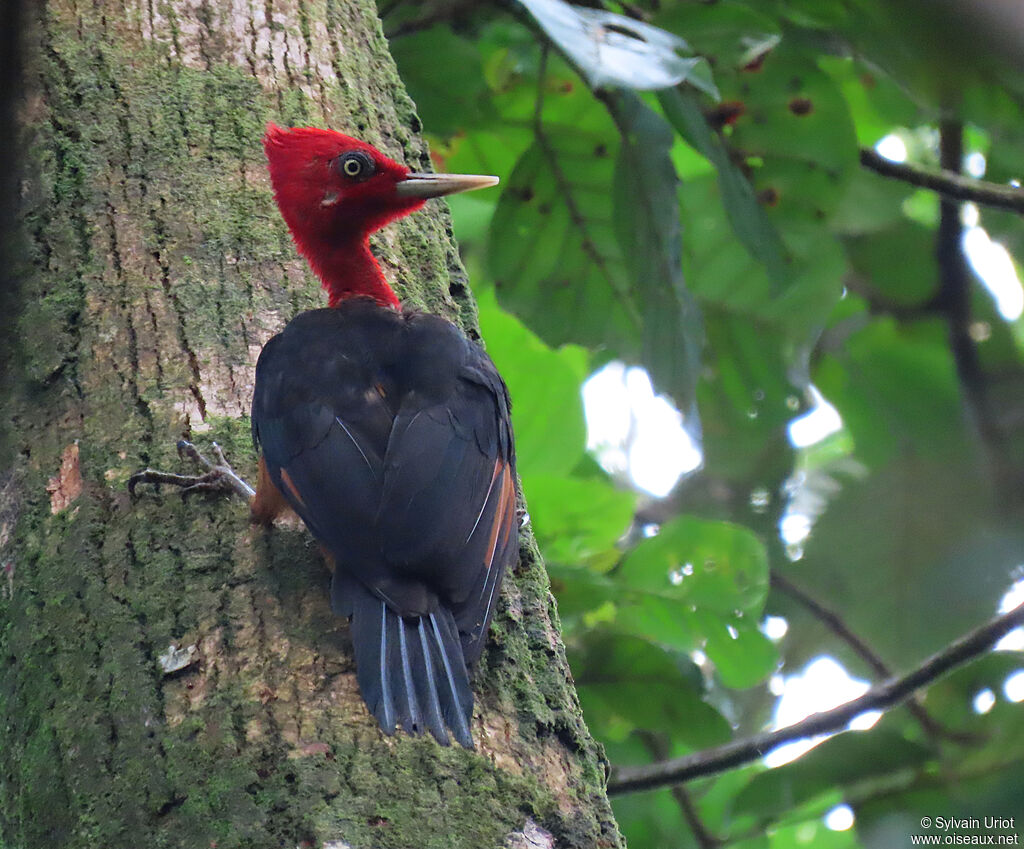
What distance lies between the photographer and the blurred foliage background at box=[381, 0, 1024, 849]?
329 centimetres

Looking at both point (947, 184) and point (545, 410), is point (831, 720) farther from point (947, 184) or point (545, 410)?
point (947, 184)

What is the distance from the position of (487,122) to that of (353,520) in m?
2.19

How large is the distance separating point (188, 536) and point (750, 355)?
288 cm

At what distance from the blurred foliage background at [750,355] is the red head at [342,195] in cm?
48

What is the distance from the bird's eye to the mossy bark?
0.09 m

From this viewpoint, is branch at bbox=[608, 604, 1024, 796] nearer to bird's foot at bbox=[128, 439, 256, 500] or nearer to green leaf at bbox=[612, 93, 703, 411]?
green leaf at bbox=[612, 93, 703, 411]

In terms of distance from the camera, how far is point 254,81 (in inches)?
103

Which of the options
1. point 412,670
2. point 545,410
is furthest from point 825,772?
point 412,670

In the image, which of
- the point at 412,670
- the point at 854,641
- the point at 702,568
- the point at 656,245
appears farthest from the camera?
the point at 854,641

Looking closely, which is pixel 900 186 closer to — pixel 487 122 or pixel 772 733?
pixel 487 122

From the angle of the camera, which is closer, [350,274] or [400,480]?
[400,480]

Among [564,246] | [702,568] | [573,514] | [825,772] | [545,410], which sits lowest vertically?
[825,772]

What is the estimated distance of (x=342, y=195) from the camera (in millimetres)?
2775

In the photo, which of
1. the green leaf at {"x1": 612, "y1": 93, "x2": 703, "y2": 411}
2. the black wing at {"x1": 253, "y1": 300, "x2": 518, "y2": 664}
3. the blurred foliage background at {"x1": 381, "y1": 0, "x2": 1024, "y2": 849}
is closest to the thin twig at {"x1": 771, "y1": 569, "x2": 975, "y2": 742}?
the blurred foliage background at {"x1": 381, "y1": 0, "x2": 1024, "y2": 849}
